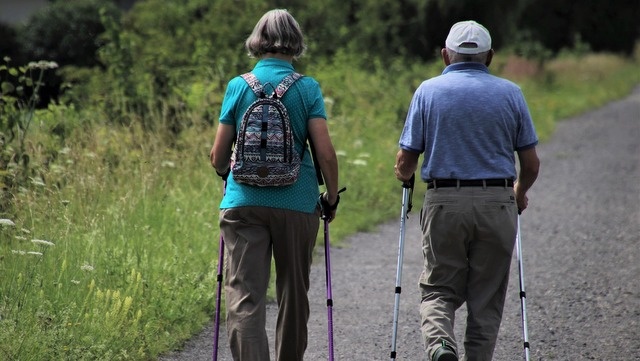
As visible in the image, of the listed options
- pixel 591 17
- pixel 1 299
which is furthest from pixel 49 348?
pixel 591 17

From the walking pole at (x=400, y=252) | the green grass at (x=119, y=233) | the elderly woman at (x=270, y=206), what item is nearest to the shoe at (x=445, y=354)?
the walking pole at (x=400, y=252)

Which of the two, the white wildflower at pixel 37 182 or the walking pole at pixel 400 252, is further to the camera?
the white wildflower at pixel 37 182

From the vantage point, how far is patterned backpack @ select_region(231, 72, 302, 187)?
4.80 meters

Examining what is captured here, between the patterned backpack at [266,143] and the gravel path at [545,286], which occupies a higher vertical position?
the patterned backpack at [266,143]

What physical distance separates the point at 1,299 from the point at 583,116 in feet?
61.3

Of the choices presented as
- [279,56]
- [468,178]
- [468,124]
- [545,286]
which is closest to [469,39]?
[468,124]

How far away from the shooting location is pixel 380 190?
39.2 ft

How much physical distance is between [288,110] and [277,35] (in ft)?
1.10

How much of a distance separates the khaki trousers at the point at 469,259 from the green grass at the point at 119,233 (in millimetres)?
1700

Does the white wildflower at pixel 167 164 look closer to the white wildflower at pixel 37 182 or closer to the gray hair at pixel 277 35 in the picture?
the white wildflower at pixel 37 182

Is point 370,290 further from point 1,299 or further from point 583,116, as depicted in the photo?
point 583,116

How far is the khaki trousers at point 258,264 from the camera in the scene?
4.93 meters

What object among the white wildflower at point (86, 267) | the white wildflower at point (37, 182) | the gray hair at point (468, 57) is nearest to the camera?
the gray hair at point (468, 57)

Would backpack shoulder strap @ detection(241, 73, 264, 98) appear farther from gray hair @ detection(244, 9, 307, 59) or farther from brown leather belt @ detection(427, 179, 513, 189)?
brown leather belt @ detection(427, 179, 513, 189)
